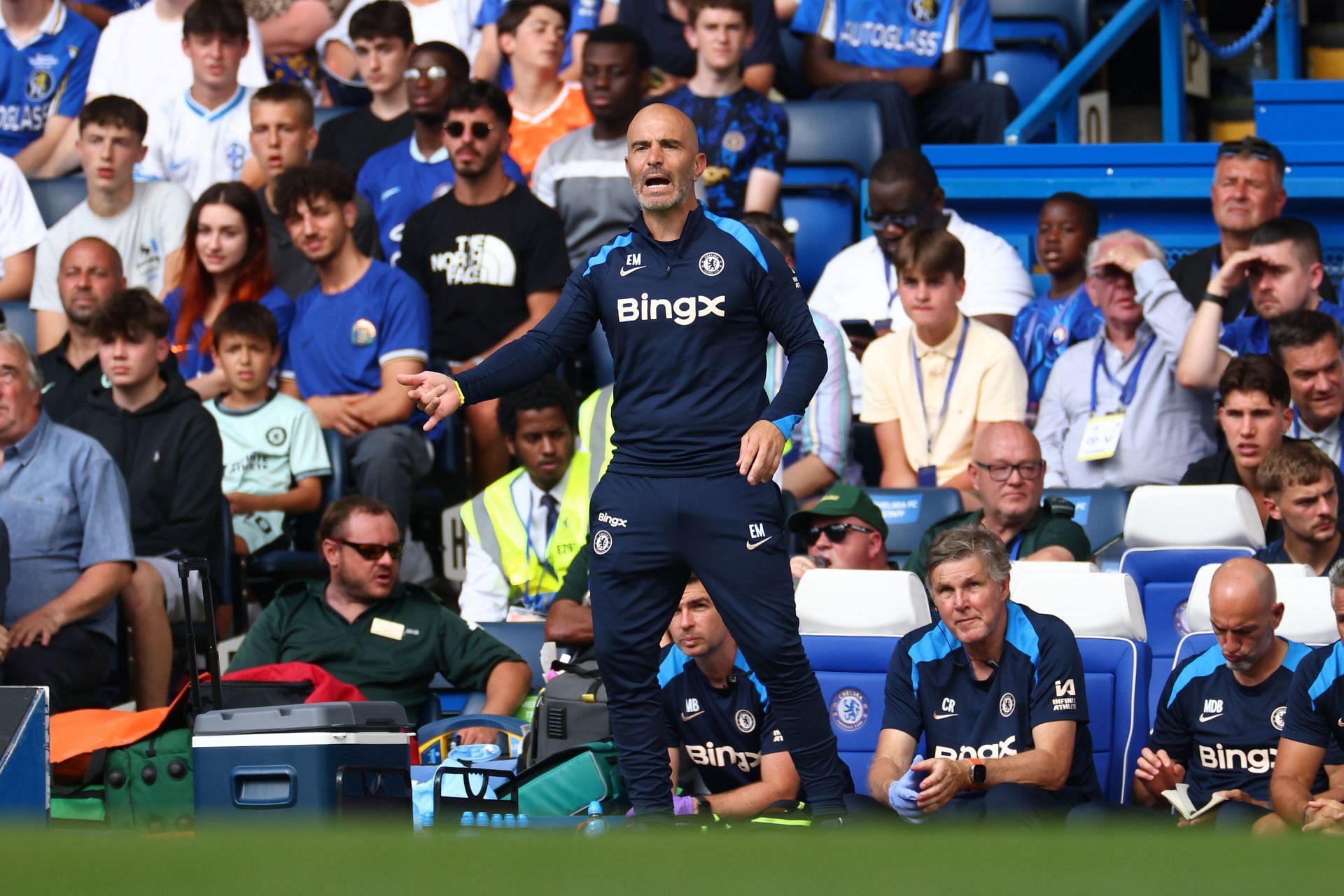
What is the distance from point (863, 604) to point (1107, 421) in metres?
2.07

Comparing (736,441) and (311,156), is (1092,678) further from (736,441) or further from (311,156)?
(311,156)

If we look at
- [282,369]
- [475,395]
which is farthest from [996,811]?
[282,369]

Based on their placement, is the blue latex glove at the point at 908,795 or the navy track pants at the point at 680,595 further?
the blue latex glove at the point at 908,795

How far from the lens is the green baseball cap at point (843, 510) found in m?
6.42

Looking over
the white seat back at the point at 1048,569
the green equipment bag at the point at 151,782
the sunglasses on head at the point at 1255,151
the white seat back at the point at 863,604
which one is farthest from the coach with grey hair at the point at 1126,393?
the green equipment bag at the point at 151,782

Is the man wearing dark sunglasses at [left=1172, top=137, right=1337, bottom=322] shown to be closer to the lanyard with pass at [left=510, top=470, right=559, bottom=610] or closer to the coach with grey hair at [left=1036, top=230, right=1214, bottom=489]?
the coach with grey hair at [left=1036, top=230, right=1214, bottom=489]

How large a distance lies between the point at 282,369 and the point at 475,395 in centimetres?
399

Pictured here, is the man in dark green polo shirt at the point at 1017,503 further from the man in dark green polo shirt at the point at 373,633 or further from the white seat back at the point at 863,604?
the man in dark green polo shirt at the point at 373,633

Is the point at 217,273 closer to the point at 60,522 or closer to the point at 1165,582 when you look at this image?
the point at 60,522

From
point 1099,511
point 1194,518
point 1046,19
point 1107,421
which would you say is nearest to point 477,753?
point 1194,518

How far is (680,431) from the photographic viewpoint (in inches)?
172

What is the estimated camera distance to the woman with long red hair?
325 inches

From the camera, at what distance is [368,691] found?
6.35 meters

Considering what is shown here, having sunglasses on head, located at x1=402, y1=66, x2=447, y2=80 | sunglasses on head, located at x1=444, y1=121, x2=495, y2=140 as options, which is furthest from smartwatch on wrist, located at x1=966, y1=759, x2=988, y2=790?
Result: sunglasses on head, located at x1=402, y1=66, x2=447, y2=80
